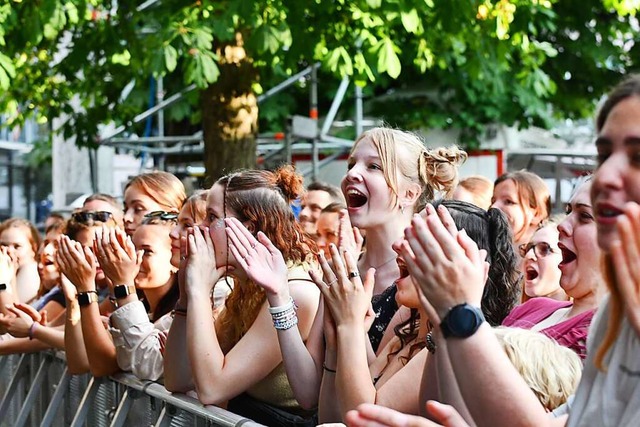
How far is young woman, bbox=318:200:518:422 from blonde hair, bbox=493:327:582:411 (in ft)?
1.60

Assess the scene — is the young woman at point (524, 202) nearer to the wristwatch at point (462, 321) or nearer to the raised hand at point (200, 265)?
the raised hand at point (200, 265)

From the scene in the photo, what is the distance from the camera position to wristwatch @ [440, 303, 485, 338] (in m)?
2.46

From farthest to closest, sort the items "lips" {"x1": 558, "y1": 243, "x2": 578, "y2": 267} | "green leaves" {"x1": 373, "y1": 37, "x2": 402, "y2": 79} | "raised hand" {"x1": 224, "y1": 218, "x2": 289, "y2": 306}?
"green leaves" {"x1": 373, "y1": 37, "x2": 402, "y2": 79} < "raised hand" {"x1": 224, "y1": 218, "x2": 289, "y2": 306} < "lips" {"x1": 558, "y1": 243, "x2": 578, "y2": 267}

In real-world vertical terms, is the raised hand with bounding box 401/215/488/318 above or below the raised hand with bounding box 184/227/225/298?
above

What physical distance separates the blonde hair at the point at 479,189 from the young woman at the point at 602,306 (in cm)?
385

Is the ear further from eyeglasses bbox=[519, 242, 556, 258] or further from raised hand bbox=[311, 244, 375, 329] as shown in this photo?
raised hand bbox=[311, 244, 375, 329]

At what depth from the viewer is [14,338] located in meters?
7.04

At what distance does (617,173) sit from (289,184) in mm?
2731

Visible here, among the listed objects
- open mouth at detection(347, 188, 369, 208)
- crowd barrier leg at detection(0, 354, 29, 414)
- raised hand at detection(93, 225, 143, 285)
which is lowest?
crowd barrier leg at detection(0, 354, 29, 414)

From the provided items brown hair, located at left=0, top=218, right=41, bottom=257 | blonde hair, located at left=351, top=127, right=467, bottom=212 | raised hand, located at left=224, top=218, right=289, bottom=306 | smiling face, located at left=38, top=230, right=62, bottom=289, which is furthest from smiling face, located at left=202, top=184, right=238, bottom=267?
brown hair, located at left=0, top=218, right=41, bottom=257

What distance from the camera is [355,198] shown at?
4691 mm

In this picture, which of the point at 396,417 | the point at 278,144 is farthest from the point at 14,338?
the point at 278,144

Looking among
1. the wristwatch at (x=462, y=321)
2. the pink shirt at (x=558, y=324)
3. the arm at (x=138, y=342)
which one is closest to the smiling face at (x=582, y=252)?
the pink shirt at (x=558, y=324)

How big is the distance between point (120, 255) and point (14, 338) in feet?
6.29
